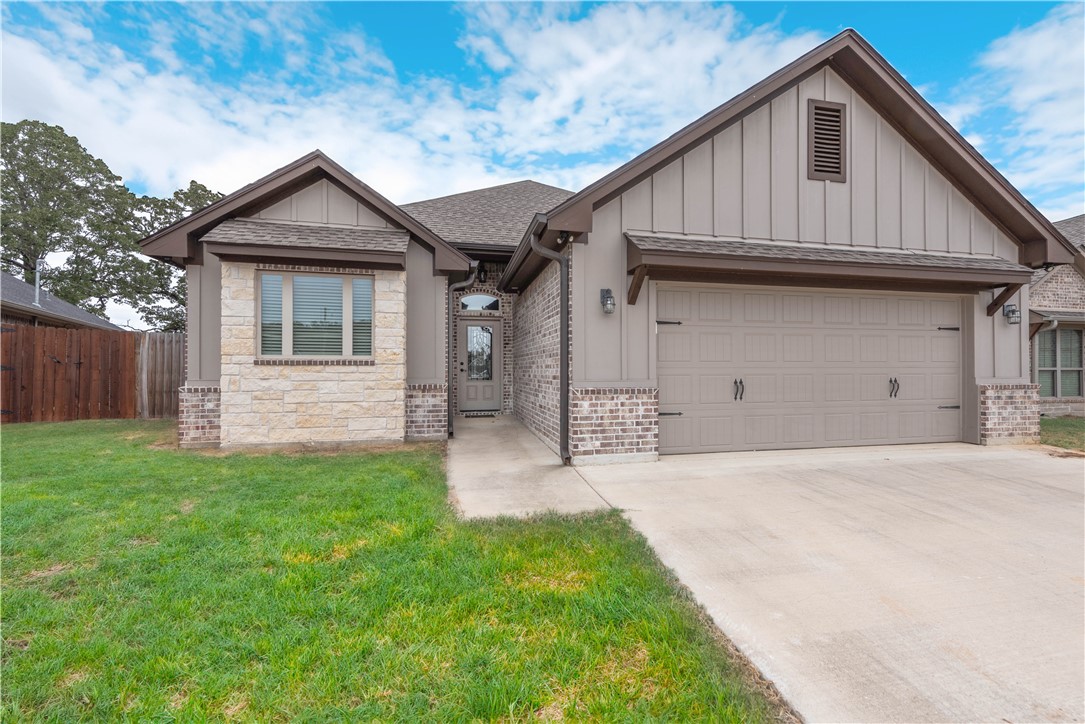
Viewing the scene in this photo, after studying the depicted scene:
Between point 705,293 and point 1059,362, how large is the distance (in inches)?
465

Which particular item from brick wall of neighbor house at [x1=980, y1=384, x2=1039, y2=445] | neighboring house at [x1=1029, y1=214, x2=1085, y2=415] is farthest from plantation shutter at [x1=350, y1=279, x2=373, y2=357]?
neighboring house at [x1=1029, y1=214, x2=1085, y2=415]

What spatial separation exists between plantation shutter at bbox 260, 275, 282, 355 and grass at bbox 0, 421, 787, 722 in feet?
9.87

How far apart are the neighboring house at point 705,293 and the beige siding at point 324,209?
2 cm

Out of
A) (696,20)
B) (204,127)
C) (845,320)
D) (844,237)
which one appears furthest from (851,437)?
(204,127)

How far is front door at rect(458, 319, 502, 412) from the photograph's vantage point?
10859 millimetres

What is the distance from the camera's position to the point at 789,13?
27.1 ft

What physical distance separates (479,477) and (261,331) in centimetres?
417

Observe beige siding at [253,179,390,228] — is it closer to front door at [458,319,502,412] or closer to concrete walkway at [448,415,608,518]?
front door at [458,319,502,412]

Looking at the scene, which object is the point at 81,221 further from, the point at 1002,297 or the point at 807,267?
the point at 1002,297

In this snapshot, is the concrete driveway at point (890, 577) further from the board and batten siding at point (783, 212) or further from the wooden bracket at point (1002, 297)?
the wooden bracket at point (1002, 297)

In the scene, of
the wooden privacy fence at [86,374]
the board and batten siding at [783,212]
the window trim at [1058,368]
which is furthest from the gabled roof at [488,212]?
the window trim at [1058,368]

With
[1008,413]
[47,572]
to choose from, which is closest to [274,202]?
[47,572]

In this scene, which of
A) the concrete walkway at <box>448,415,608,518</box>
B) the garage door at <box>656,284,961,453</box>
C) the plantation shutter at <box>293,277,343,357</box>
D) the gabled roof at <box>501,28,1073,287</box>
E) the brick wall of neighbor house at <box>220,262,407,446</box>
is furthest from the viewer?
the plantation shutter at <box>293,277,343,357</box>

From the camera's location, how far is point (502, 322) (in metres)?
11.0
